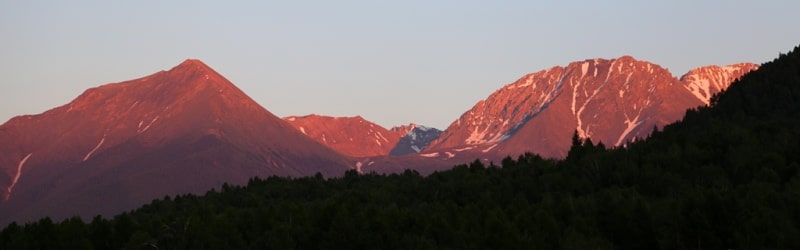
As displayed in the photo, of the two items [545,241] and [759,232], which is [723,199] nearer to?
[759,232]

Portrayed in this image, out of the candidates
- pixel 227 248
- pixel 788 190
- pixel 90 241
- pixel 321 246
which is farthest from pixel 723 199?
pixel 90 241

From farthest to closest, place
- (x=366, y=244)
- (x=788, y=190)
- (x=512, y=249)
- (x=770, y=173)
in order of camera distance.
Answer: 1. (x=770, y=173)
2. (x=788, y=190)
3. (x=366, y=244)
4. (x=512, y=249)

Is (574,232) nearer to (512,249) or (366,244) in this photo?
(512,249)

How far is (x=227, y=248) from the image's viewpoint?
15250 centimetres

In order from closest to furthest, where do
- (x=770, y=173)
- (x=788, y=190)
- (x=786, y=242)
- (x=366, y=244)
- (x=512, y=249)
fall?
(x=786, y=242) < (x=512, y=249) < (x=366, y=244) < (x=788, y=190) < (x=770, y=173)

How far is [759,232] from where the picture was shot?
427 feet

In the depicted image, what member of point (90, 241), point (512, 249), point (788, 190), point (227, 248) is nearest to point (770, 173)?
point (788, 190)

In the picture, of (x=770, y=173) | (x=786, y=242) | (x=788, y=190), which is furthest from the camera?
(x=770, y=173)

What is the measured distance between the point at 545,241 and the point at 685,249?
16959mm

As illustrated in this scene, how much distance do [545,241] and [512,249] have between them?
251 inches

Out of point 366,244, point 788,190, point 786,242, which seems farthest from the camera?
point 788,190

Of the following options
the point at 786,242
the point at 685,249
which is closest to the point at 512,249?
the point at 685,249

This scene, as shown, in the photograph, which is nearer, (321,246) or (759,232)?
(759,232)

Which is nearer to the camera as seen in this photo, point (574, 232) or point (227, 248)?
point (574, 232)
